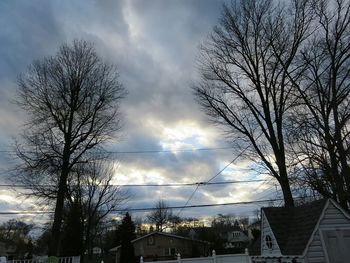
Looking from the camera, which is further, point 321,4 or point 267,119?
point 267,119

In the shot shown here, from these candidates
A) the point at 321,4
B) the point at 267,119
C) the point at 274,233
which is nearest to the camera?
the point at 274,233

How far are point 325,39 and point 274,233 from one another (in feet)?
34.8

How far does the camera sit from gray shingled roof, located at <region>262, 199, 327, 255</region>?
12.6 m

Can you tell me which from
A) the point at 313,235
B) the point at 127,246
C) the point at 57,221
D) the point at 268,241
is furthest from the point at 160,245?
the point at 313,235

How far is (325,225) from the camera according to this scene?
1234 cm

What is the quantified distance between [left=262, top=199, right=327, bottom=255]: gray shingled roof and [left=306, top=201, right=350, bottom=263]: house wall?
22 centimetres

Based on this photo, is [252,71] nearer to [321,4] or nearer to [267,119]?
[267,119]

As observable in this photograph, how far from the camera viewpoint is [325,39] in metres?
18.3

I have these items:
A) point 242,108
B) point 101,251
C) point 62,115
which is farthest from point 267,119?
point 101,251

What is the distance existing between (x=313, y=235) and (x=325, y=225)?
586 millimetres

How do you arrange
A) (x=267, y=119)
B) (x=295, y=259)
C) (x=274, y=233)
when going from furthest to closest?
(x=267, y=119) → (x=274, y=233) → (x=295, y=259)

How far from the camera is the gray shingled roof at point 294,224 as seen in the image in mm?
12617

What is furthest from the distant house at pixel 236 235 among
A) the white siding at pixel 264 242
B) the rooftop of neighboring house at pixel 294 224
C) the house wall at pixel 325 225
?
the house wall at pixel 325 225

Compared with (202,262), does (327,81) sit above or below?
above
